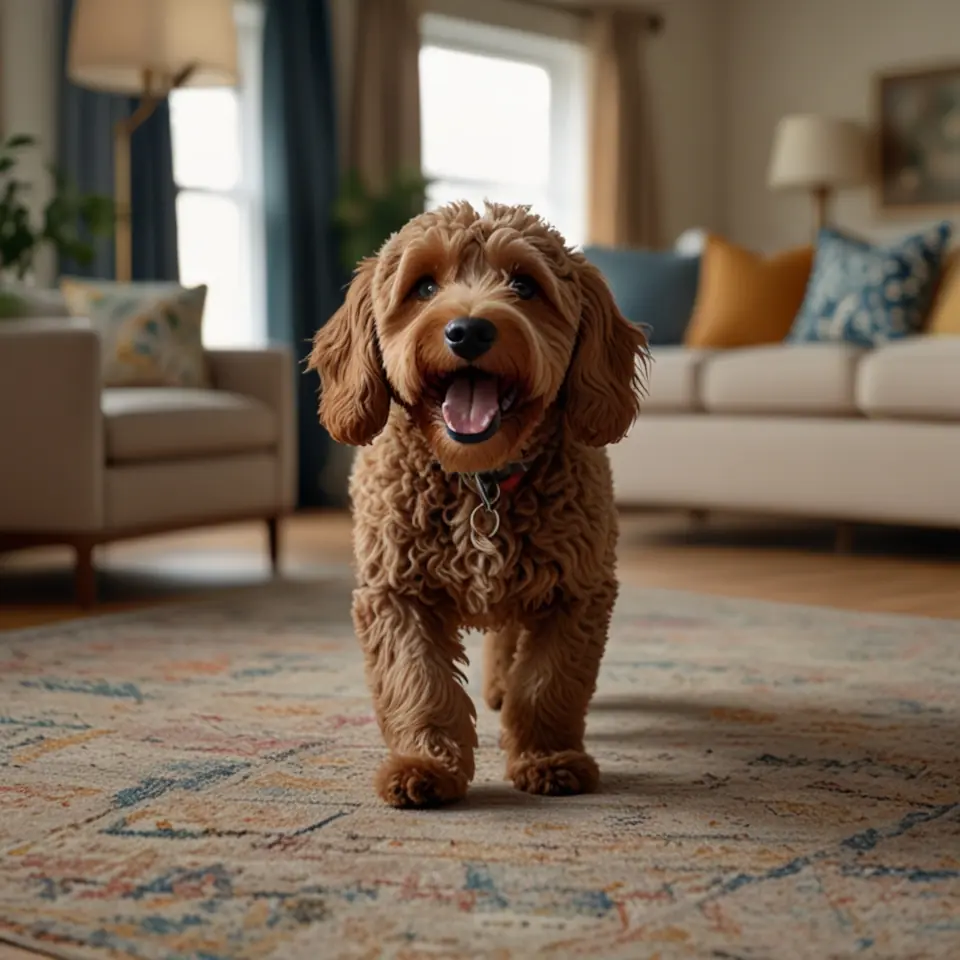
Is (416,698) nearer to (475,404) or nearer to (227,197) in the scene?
(475,404)

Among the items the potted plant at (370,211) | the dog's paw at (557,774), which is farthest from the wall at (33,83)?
the dog's paw at (557,774)

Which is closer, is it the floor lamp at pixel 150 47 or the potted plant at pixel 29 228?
the potted plant at pixel 29 228

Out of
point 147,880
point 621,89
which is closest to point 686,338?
point 621,89

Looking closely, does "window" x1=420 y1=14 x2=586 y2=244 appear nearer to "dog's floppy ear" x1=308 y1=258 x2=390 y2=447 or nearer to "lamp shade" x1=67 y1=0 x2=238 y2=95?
"lamp shade" x1=67 y1=0 x2=238 y2=95

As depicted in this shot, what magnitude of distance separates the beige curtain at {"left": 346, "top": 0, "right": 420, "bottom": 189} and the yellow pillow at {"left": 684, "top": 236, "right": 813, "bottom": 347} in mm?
1675

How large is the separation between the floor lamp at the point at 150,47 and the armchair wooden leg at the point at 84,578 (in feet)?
5.48

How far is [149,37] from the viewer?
4.69m

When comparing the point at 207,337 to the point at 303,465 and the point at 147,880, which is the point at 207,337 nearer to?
the point at 303,465

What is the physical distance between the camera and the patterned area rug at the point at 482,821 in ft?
4.43

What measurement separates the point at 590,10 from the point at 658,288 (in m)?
2.95

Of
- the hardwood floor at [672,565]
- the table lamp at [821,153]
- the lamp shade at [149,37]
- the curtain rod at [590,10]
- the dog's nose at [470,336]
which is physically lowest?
the hardwood floor at [672,565]

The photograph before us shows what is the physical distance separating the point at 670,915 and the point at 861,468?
3.11 m

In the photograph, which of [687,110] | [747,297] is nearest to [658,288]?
[747,297]

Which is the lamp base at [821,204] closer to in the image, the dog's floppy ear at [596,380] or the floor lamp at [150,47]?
the floor lamp at [150,47]
